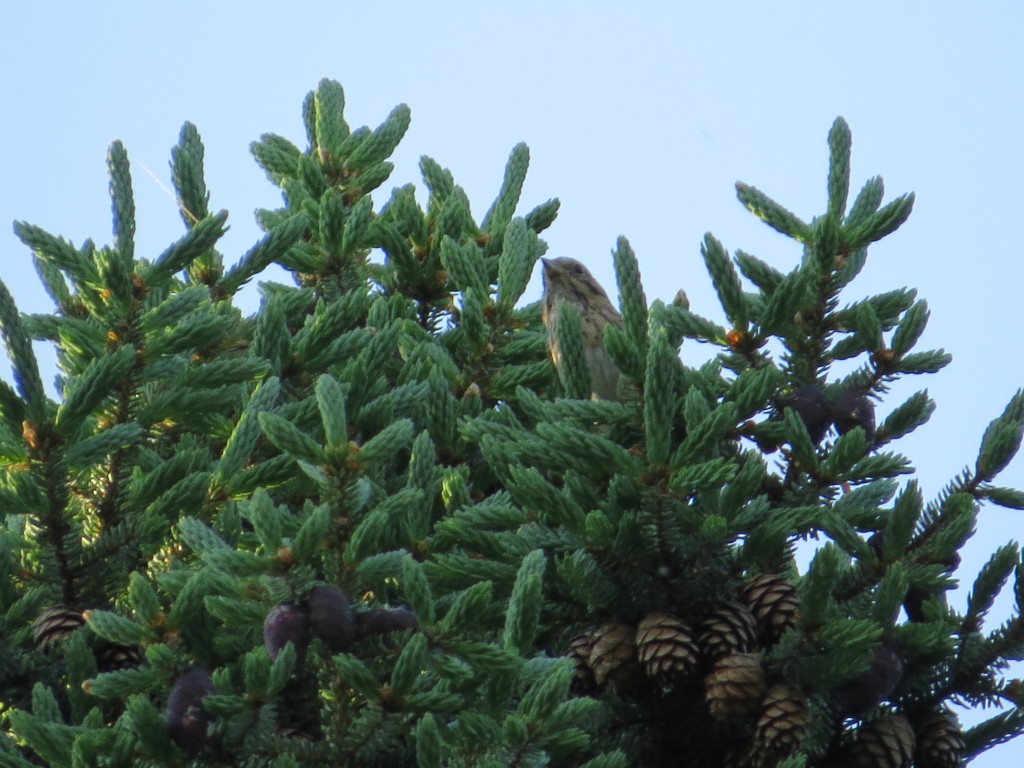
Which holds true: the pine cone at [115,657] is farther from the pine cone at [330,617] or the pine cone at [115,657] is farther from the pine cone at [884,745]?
the pine cone at [884,745]

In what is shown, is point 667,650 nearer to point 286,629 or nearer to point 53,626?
point 286,629

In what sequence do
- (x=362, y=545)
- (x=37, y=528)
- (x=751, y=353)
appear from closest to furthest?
(x=362, y=545)
(x=37, y=528)
(x=751, y=353)

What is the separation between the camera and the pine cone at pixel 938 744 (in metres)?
2.67

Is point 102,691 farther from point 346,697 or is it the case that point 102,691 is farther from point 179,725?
point 346,697

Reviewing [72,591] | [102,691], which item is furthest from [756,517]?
[72,591]

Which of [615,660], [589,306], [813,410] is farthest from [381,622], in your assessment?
[589,306]

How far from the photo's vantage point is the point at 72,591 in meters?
2.86

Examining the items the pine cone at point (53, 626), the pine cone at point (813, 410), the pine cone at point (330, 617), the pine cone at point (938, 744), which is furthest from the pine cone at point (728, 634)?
the pine cone at point (53, 626)

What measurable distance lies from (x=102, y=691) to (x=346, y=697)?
422mm

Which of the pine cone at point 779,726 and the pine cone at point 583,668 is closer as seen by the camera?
the pine cone at point 779,726

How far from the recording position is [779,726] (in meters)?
2.49

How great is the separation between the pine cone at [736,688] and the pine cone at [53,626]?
4.27ft

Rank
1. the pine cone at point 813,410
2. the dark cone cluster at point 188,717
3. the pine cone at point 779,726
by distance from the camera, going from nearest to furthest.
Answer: the dark cone cluster at point 188,717, the pine cone at point 779,726, the pine cone at point 813,410

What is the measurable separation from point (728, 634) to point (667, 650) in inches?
5.0
